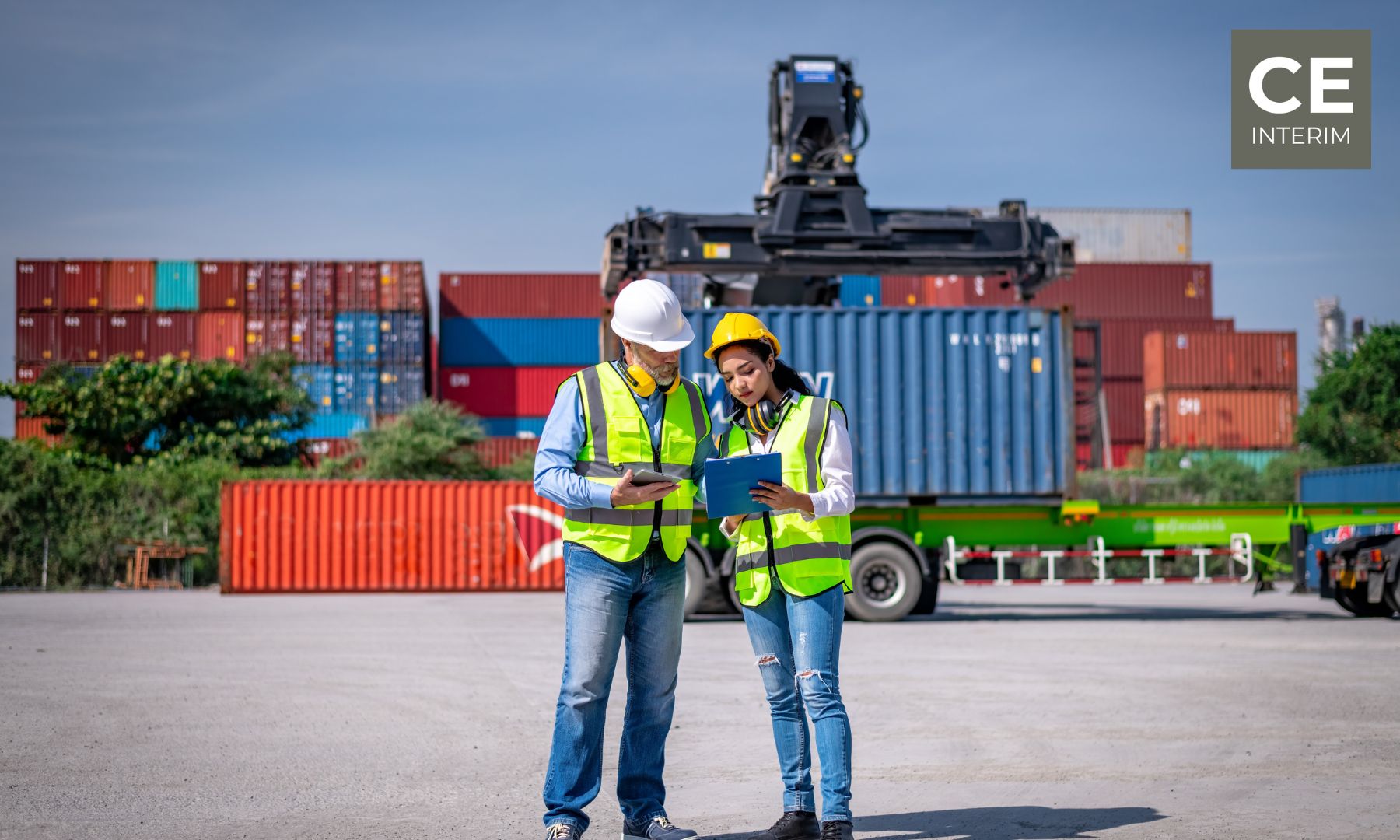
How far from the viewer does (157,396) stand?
Result: 37344 mm

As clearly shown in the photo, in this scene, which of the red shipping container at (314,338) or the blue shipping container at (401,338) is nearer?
the red shipping container at (314,338)

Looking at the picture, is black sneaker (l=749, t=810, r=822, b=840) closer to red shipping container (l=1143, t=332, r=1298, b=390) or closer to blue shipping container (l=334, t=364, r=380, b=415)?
red shipping container (l=1143, t=332, r=1298, b=390)

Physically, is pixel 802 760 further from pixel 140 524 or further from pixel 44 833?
pixel 140 524

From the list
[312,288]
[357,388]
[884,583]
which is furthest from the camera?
[312,288]

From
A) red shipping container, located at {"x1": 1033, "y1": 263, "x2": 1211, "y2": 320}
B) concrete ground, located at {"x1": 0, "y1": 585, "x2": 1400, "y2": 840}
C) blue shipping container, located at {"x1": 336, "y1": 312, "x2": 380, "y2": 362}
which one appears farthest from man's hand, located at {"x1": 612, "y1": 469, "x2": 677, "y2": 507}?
red shipping container, located at {"x1": 1033, "y1": 263, "x2": 1211, "y2": 320}

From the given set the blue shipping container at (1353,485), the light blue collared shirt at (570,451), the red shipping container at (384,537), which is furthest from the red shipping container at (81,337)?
the light blue collared shirt at (570,451)

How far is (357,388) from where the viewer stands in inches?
1761

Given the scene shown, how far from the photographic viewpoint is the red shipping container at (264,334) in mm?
45062

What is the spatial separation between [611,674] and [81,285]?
47.2 m

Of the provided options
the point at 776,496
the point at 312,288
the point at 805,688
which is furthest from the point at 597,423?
the point at 312,288

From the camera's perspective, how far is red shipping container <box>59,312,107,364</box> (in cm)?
4572

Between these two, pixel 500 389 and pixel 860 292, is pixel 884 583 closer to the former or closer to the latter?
pixel 860 292

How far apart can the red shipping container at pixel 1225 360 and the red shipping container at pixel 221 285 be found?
1221 inches

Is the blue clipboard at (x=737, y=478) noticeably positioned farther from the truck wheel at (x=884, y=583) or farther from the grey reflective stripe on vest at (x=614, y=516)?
the truck wheel at (x=884, y=583)
